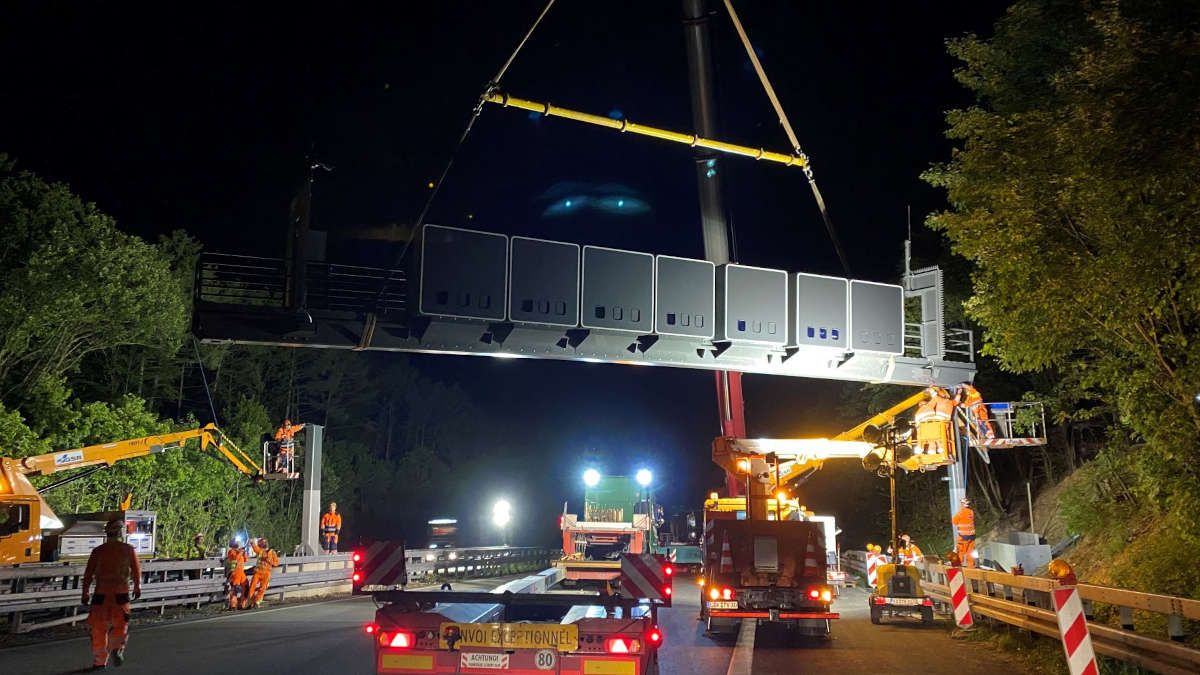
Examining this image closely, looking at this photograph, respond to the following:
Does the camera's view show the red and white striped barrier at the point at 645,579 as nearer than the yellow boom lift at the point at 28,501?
Yes

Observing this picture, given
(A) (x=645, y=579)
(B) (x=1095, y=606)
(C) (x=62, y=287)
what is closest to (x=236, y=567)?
(C) (x=62, y=287)

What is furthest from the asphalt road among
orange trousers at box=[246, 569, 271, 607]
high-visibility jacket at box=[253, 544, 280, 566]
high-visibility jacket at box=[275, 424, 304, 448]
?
high-visibility jacket at box=[275, 424, 304, 448]

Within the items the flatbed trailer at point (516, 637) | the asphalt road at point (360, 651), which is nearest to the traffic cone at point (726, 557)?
the asphalt road at point (360, 651)

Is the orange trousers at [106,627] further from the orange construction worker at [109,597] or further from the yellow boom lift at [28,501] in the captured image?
the yellow boom lift at [28,501]

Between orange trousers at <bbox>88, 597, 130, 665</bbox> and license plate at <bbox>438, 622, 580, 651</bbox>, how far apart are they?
5912mm

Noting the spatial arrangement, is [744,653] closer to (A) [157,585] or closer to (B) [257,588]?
(B) [257,588]

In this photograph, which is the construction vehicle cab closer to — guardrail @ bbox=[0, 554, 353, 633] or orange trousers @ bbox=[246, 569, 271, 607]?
orange trousers @ bbox=[246, 569, 271, 607]

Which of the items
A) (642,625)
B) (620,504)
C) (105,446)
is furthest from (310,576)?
(642,625)

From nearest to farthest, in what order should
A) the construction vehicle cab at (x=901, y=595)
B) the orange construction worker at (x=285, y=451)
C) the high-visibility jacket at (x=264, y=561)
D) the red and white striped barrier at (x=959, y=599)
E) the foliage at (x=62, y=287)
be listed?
the red and white striped barrier at (x=959, y=599), the construction vehicle cab at (x=901, y=595), the high-visibility jacket at (x=264, y=561), the foliage at (x=62, y=287), the orange construction worker at (x=285, y=451)

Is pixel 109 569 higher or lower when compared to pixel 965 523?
lower

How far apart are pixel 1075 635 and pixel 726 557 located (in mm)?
7318

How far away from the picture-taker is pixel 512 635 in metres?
7.70

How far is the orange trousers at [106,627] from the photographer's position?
452 inches

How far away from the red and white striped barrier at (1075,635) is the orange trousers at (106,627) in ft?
33.9
